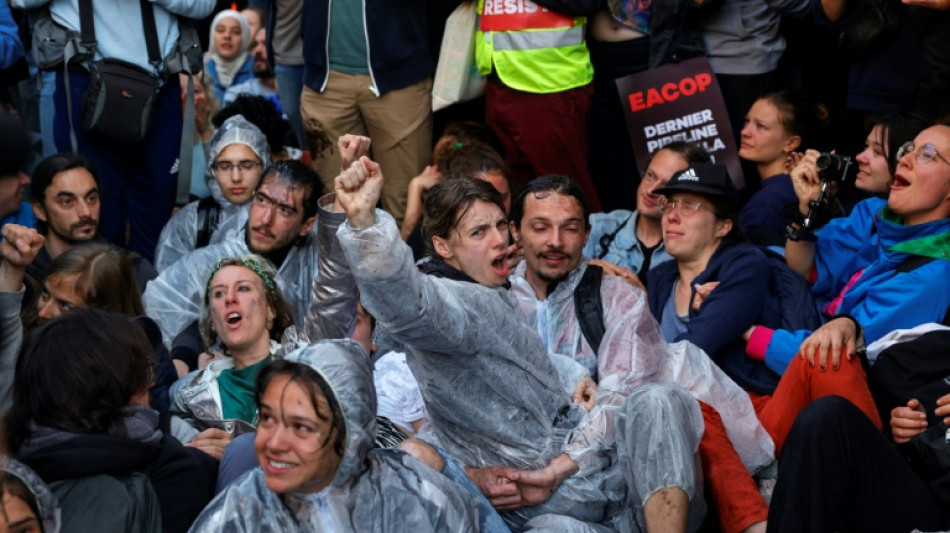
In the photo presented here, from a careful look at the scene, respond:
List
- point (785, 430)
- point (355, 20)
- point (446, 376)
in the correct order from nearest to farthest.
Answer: point (446, 376) → point (785, 430) → point (355, 20)

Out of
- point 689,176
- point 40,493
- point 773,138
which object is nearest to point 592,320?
point 689,176

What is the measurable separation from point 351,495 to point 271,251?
2.61 metres

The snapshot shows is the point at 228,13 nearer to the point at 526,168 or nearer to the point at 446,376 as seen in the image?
the point at 526,168

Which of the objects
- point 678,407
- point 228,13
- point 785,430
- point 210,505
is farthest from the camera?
point 228,13

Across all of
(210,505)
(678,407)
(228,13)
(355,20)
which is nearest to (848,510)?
(678,407)

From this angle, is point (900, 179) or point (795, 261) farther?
point (795, 261)

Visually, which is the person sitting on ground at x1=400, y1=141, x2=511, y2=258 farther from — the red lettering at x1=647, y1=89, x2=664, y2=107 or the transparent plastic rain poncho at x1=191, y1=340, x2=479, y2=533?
the transparent plastic rain poncho at x1=191, y1=340, x2=479, y2=533

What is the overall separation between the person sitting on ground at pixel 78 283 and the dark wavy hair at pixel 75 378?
1029mm

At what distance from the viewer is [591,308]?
4930 mm

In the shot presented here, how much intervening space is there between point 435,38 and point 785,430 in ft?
9.90

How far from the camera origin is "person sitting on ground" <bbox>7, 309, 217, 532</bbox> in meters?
3.46

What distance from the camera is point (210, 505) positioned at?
3.45 metres

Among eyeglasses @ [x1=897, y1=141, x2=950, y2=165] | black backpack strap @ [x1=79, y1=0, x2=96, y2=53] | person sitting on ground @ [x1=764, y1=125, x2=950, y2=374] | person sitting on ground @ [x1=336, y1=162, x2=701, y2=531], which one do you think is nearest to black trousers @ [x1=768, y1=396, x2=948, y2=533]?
person sitting on ground @ [x1=336, y1=162, x2=701, y2=531]

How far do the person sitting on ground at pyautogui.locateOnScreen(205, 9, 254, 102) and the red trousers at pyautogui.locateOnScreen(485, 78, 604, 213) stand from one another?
99.2 inches
